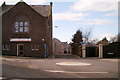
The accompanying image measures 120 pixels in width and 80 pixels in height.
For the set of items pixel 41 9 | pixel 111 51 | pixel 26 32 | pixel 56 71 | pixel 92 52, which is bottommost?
pixel 56 71

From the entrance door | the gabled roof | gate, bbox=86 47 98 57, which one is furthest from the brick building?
gate, bbox=86 47 98 57

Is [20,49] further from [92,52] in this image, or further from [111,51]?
[111,51]

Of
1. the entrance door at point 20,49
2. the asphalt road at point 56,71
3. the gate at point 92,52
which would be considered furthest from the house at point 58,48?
the asphalt road at point 56,71

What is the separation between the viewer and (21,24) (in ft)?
159

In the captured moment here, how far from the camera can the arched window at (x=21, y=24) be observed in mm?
48656

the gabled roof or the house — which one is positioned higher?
the gabled roof

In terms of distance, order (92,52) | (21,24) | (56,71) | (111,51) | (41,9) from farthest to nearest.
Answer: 1. (41,9)
2. (92,52)
3. (21,24)
4. (111,51)
5. (56,71)

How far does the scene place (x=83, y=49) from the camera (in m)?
49.9

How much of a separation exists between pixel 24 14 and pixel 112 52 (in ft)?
62.9

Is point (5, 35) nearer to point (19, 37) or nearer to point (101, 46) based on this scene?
point (19, 37)

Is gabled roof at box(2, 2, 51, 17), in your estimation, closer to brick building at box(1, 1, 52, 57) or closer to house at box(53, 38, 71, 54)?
brick building at box(1, 1, 52, 57)

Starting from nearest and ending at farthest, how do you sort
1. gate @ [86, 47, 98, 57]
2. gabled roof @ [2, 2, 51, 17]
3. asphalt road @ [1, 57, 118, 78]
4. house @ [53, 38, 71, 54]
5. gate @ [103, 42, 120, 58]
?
asphalt road @ [1, 57, 118, 78] → gate @ [103, 42, 120, 58] → gate @ [86, 47, 98, 57] → gabled roof @ [2, 2, 51, 17] → house @ [53, 38, 71, 54]

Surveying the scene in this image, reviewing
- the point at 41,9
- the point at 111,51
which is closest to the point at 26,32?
the point at 41,9

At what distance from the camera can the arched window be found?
48656 millimetres
